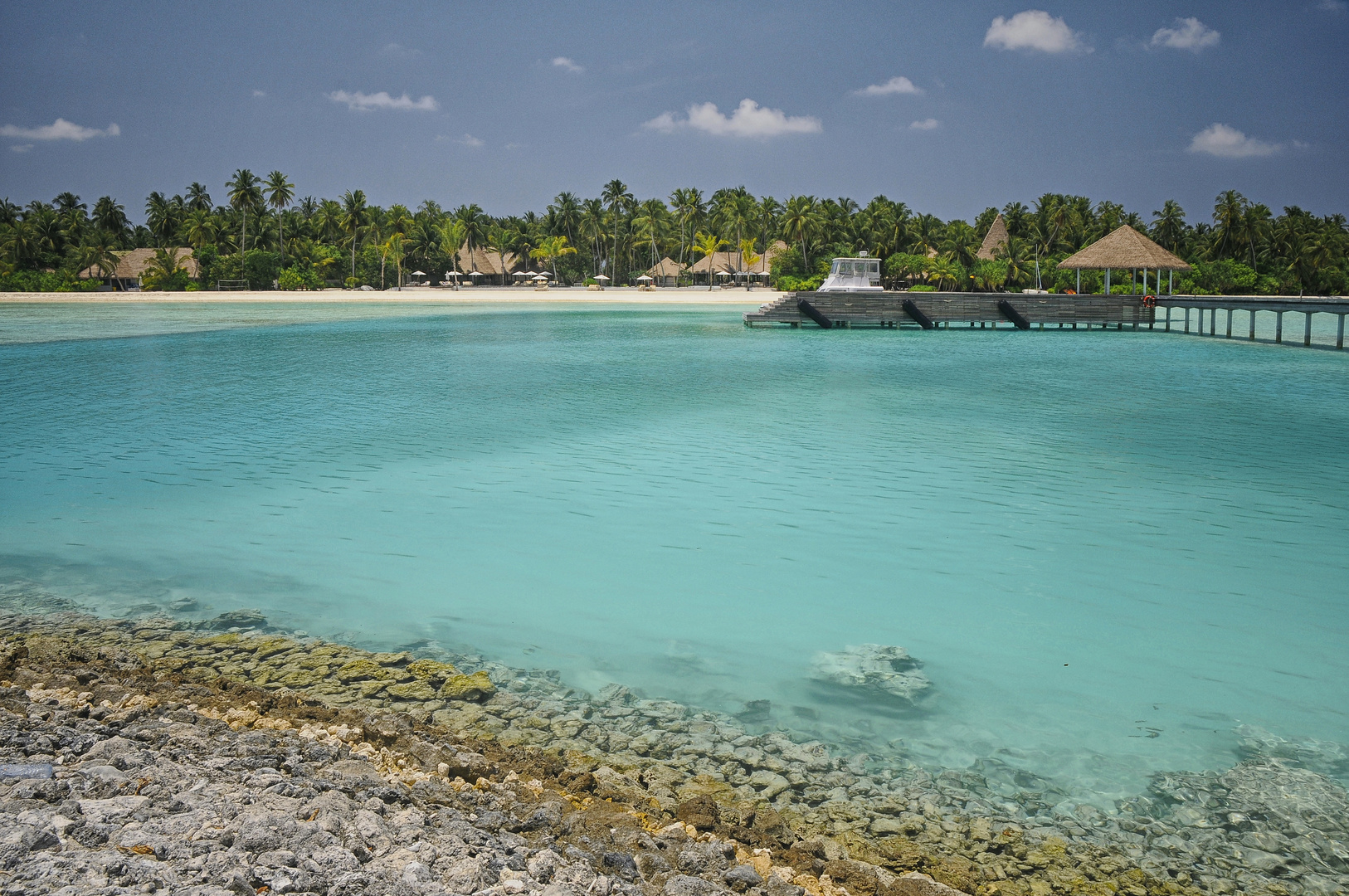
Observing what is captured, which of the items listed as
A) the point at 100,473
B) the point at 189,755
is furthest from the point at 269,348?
the point at 189,755

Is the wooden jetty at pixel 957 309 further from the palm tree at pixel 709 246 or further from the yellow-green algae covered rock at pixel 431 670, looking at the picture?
the palm tree at pixel 709 246

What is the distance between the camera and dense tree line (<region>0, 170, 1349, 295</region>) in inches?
2483

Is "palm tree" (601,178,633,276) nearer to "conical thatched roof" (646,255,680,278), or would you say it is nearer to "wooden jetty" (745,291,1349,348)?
"conical thatched roof" (646,255,680,278)

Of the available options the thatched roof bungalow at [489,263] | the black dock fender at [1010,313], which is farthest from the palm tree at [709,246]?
the black dock fender at [1010,313]

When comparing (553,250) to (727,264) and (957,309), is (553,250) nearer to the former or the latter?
(727,264)

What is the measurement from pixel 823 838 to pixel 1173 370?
2461cm

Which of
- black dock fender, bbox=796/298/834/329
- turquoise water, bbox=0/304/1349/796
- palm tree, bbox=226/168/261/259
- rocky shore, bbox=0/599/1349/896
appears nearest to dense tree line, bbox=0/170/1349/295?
palm tree, bbox=226/168/261/259

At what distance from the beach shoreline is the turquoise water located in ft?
151

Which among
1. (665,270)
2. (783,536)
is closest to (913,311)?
(783,536)

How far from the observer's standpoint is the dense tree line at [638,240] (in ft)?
207

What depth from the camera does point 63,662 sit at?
5.42 metres

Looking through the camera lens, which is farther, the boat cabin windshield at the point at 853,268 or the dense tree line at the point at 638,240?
the dense tree line at the point at 638,240

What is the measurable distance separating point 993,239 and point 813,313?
3515 centimetres

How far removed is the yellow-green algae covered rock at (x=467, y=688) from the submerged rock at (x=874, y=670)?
2.01 m
